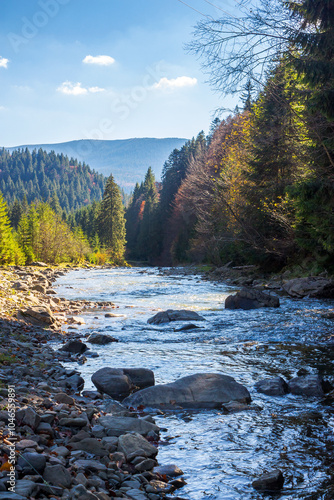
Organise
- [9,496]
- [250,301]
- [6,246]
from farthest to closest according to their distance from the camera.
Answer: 1. [6,246]
2. [250,301]
3. [9,496]

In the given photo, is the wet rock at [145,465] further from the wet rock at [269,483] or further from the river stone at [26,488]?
the river stone at [26,488]

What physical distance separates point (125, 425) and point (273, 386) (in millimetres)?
2612

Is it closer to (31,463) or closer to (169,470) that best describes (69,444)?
(31,463)

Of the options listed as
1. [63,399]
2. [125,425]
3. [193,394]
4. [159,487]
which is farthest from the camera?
[193,394]

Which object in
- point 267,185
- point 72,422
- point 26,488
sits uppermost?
point 267,185

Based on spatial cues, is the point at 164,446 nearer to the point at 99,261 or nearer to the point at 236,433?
the point at 236,433

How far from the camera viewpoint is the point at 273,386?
6.21 meters

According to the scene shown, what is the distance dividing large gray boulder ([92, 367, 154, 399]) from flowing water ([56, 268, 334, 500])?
264mm

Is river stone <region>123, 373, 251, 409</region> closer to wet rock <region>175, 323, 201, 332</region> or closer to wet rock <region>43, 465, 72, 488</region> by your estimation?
wet rock <region>43, 465, 72, 488</region>

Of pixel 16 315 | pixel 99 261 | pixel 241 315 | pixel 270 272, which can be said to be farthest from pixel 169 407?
pixel 99 261

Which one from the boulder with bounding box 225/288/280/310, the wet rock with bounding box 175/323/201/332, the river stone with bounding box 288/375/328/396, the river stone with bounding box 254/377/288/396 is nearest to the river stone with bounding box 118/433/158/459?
the river stone with bounding box 254/377/288/396

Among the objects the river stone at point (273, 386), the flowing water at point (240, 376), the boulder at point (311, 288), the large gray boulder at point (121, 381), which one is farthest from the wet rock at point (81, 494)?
the boulder at point (311, 288)

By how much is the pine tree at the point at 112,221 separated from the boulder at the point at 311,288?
160 ft

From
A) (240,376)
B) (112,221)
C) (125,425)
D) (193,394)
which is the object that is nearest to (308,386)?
(240,376)
